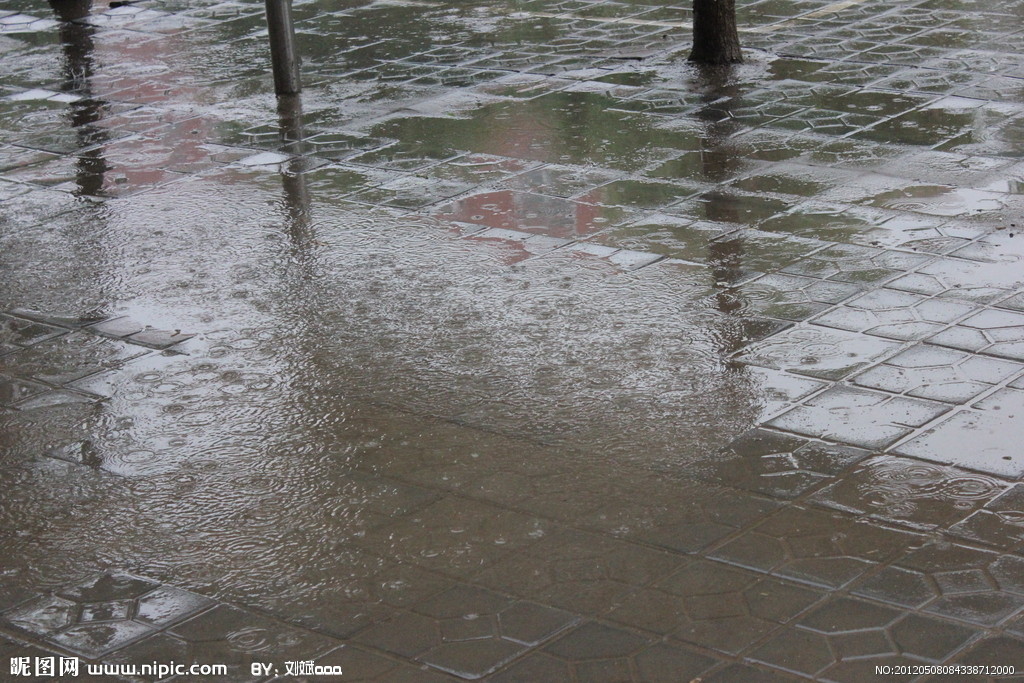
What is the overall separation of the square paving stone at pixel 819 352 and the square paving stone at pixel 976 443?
0.67m

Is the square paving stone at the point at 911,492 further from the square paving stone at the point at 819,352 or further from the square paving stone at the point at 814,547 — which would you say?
the square paving stone at the point at 819,352

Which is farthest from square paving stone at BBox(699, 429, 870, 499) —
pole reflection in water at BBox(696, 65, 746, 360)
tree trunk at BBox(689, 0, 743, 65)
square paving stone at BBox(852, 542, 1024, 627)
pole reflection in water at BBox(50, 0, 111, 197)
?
tree trunk at BBox(689, 0, 743, 65)

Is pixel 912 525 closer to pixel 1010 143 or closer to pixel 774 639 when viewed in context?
pixel 774 639

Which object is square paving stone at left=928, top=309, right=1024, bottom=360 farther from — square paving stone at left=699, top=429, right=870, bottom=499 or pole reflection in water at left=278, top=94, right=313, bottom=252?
pole reflection in water at left=278, top=94, right=313, bottom=252

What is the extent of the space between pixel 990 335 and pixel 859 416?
1.14m

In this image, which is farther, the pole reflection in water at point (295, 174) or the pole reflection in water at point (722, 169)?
the pole reflection in water at point (295, 174)

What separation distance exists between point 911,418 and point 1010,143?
14.8 ft

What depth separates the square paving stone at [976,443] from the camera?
204 inches

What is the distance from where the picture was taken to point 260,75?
42.3 feet

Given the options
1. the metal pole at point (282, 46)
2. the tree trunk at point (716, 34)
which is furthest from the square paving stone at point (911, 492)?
the metal pole at point (282, 46)

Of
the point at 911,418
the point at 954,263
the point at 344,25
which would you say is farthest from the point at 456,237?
the point at 344,25

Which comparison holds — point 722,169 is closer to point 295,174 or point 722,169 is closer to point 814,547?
point 295,174

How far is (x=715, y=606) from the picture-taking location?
4398mm

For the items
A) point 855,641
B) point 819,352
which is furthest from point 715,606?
point 819,352
